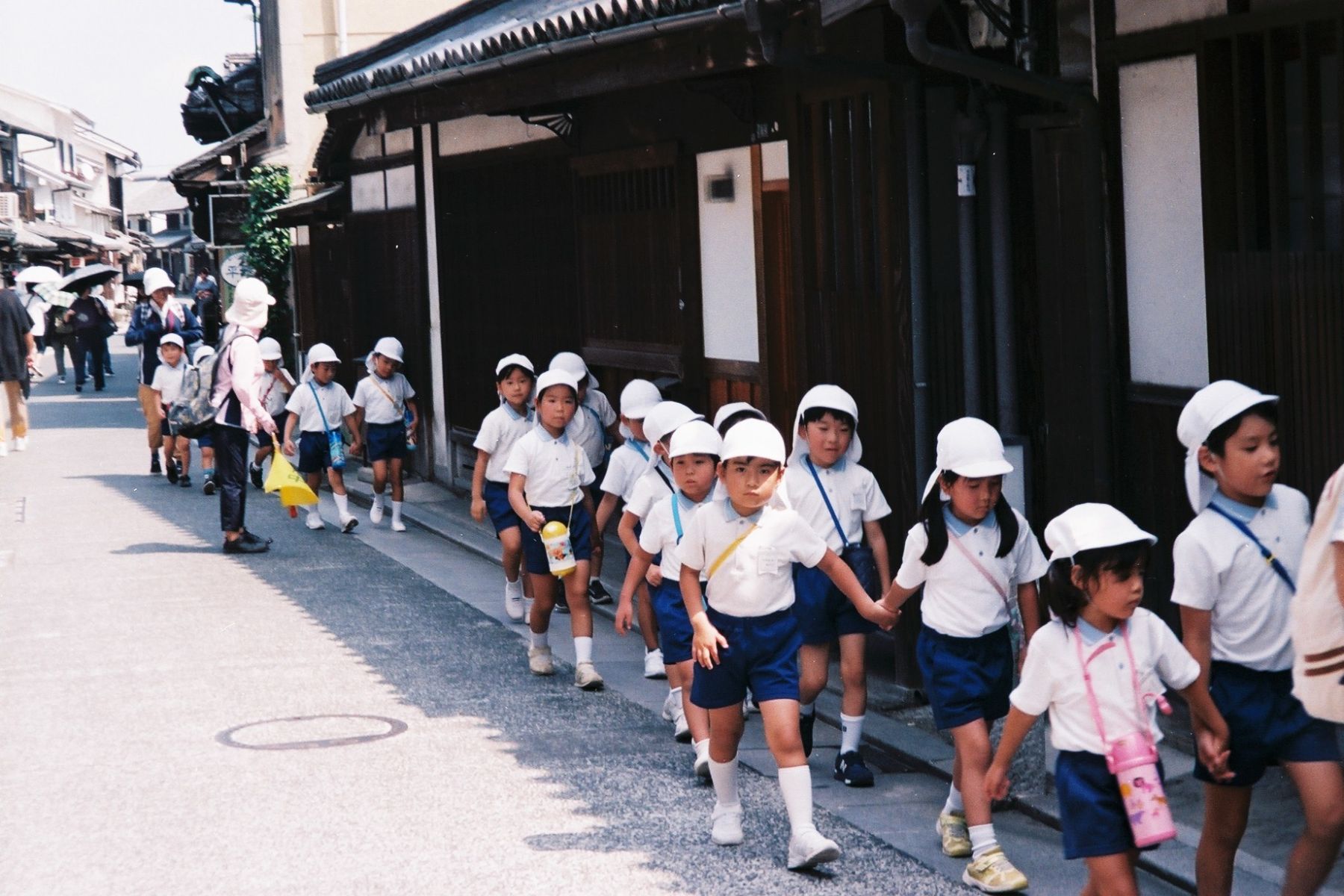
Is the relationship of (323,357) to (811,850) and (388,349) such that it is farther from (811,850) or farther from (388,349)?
(811,850)

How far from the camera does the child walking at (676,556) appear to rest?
7297 millimetres

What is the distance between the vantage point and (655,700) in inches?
358

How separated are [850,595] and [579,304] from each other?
838cm

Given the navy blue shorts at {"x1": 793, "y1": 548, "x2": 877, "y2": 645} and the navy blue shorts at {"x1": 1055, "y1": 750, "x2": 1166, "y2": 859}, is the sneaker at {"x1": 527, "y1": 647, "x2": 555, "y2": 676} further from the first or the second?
the navy blue shorts at {"x1": 1055, "y1": 750, "x2": 1166, "y2": 859}

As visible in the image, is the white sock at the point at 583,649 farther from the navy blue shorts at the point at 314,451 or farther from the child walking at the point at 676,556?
the navy blue shorts at the point at 314,451

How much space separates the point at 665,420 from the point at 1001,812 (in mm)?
2550

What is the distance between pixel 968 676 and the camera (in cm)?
627

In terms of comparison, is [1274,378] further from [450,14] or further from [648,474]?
[450,14]

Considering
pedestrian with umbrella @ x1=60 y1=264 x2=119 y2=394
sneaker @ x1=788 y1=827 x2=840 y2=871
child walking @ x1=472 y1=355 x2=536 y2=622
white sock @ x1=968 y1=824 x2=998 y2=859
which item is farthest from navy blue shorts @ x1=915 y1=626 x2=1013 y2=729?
pedestrian with umbrella @ x1=60 y1=264 x2=119 y2=394

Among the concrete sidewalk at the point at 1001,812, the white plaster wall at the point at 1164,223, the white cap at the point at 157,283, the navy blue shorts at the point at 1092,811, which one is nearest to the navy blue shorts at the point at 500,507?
the concrete sidewalk at the point at 1001,812

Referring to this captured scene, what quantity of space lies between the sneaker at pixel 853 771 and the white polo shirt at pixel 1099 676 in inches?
90.2

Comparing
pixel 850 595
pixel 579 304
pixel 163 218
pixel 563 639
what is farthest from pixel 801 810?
pixel 163 218

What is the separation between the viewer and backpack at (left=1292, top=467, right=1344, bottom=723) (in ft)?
14.4

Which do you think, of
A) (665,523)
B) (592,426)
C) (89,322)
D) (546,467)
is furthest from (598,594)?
(89,322)
